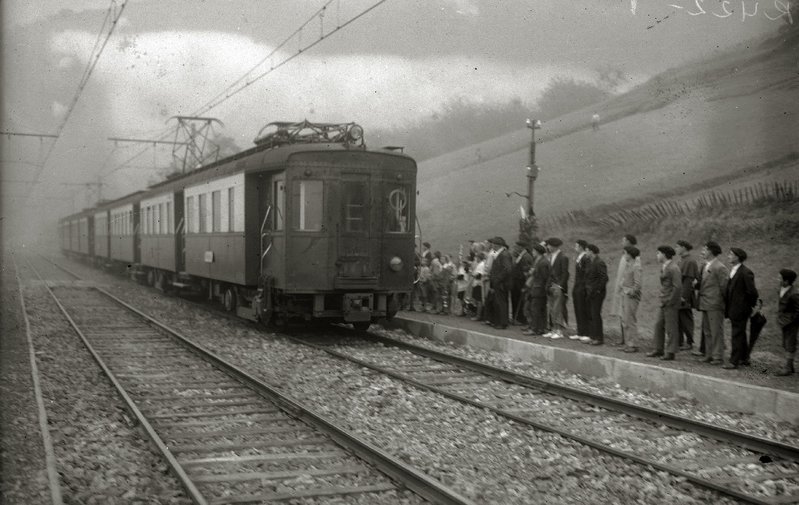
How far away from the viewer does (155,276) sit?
25344 millimetres

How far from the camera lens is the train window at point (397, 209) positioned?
13.5 meters

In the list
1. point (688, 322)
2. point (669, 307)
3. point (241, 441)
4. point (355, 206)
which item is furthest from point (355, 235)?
point (241, 441)

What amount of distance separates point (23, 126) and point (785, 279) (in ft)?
78.1

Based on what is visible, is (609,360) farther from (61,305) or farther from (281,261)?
(61,305)

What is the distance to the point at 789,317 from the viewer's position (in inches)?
380

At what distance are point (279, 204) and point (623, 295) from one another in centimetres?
596

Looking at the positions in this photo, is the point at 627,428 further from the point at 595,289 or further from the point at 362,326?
the point at 362,326

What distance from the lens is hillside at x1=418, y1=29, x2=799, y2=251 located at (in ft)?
89.4

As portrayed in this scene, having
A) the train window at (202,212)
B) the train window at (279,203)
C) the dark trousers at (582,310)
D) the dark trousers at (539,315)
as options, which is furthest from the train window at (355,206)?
the train window at (202,212)

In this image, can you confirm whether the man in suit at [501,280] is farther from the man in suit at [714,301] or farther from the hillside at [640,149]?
the hillside at [640,149]

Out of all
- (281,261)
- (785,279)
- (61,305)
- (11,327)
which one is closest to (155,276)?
(61,305)

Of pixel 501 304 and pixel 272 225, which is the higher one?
pixel 272 225

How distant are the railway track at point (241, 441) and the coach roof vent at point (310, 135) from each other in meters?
4.50

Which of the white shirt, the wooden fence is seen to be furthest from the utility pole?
the white shirt
